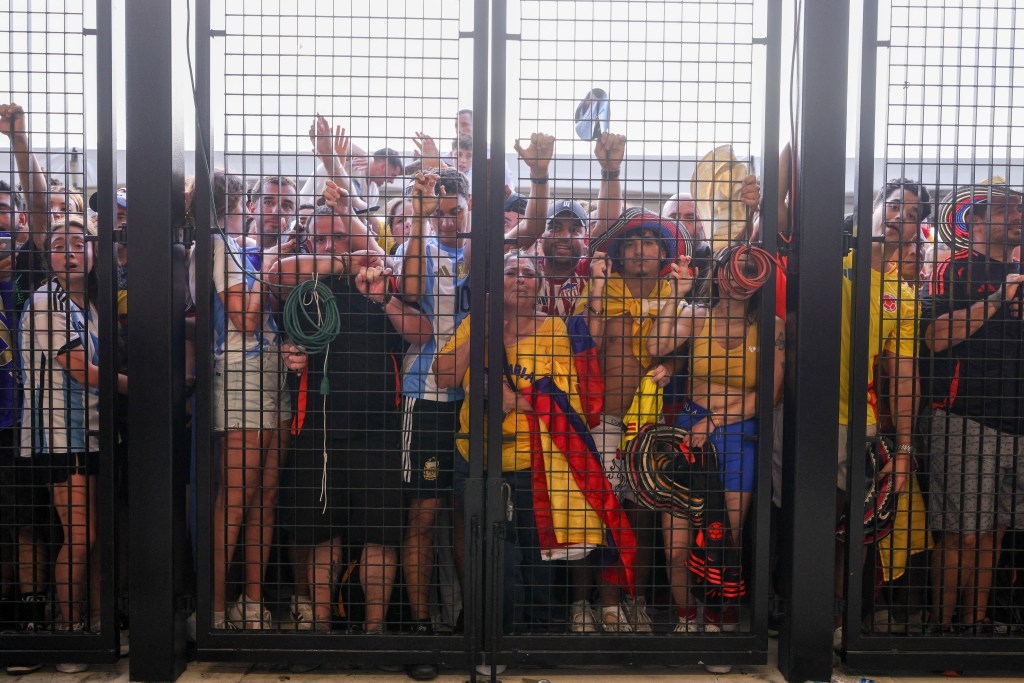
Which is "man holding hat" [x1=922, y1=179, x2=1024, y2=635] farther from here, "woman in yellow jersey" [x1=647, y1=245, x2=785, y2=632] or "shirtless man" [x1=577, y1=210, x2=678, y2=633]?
"shirtless man" [x1=577, y1=210, x2=678, y2=633]

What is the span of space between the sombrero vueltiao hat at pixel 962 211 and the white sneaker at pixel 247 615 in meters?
2.96

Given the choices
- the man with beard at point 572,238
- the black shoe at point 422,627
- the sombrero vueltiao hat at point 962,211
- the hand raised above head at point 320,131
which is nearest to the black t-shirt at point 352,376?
the hand raised above head at point 320,131

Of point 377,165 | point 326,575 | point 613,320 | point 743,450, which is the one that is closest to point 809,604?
point 743,450

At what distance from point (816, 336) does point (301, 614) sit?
2236 mm

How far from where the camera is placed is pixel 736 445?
3.02 metres

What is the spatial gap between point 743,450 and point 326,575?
1.68m

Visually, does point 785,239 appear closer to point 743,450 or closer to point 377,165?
point 743,450

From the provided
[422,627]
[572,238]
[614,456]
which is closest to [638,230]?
[572,238]

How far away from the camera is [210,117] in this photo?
115 inches

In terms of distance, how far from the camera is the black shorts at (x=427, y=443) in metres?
2.93

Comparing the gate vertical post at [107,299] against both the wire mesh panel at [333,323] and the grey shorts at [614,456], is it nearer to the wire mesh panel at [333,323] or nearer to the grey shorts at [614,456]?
the wire mesh panel at [333,323]

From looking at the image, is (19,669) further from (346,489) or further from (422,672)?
(422,672)

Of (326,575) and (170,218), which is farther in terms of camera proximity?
(326,575)

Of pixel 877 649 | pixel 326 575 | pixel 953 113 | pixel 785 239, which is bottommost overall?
pixel 877 649
